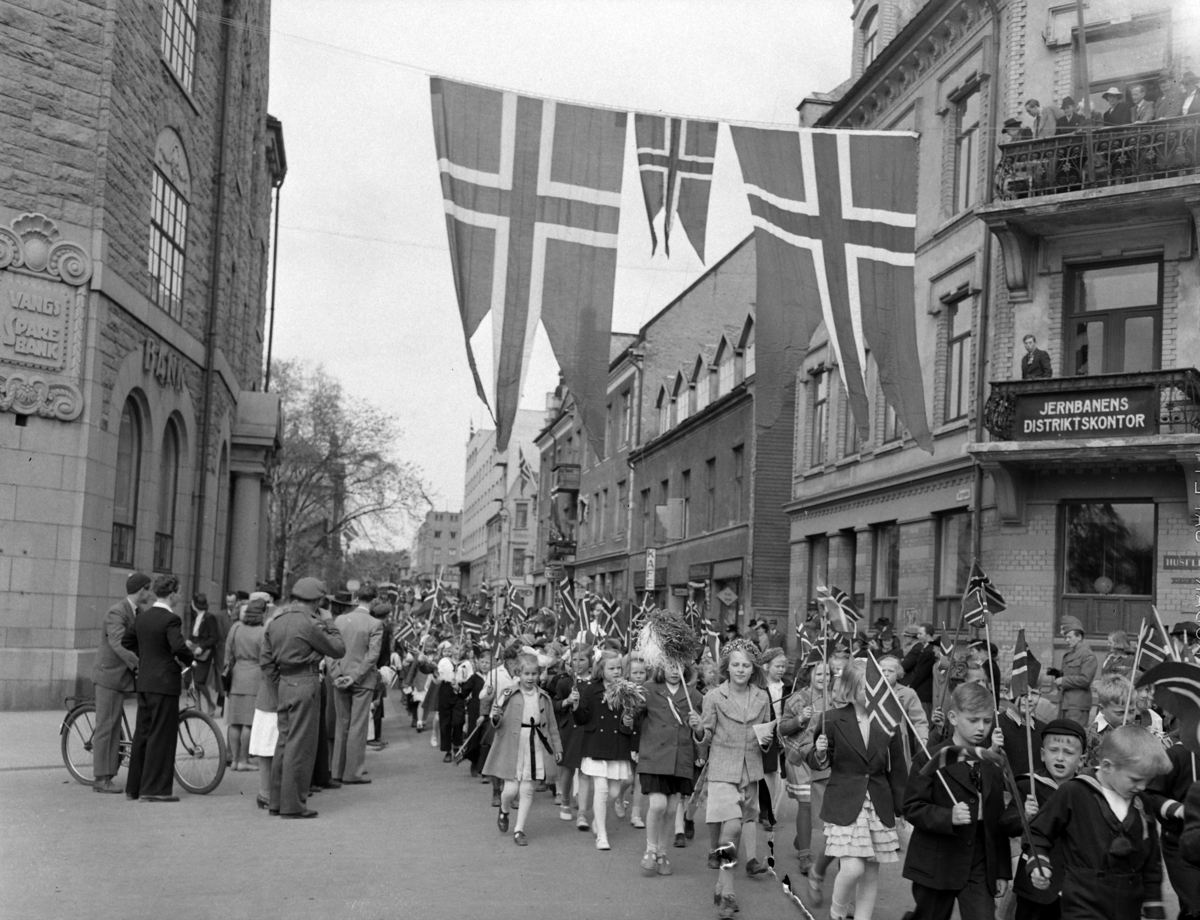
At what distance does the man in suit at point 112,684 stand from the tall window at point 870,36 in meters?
20.9

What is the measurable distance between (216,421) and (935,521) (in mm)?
14813

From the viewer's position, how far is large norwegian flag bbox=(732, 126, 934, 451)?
11.6 metres

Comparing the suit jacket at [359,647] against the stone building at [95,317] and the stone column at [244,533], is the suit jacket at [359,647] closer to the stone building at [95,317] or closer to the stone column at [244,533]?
the stone building at [95,317]

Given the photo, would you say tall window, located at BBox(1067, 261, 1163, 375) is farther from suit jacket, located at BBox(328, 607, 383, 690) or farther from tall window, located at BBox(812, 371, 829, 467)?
suit jacket, located at BBox(328, 607, 383, 690)

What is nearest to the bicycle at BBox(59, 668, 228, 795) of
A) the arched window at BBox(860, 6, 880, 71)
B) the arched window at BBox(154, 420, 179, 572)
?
the arched window at BBox(154, 420, 179, 572)

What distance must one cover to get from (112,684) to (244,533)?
69.3 ft

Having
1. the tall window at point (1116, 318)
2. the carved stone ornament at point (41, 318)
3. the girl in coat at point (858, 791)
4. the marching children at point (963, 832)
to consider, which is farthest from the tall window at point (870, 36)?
the marching children at point (963, 832)

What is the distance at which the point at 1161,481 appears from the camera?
18.0 m

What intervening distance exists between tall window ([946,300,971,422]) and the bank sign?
2285 mm

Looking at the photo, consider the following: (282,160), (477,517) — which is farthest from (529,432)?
(282,160)

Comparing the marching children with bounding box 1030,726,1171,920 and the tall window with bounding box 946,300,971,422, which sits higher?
the tall window with bounding box 946,300,971,422

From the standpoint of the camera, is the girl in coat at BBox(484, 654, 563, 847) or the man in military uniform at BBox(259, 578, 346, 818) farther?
the man in military uniform at BBox(259, 578, 346, 818)

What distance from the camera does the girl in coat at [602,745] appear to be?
981 cm

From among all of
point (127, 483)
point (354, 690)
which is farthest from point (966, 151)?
point (127, 483)
